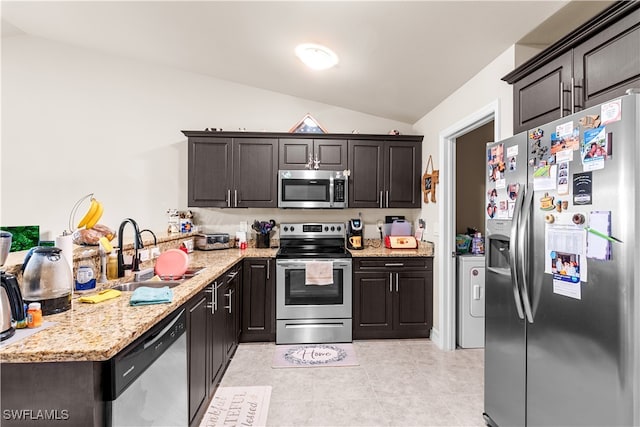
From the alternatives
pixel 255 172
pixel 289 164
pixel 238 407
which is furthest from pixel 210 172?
pixel 238 407

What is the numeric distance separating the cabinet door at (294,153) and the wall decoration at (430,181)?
130 cm

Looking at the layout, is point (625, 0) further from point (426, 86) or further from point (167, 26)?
point (167, 26)

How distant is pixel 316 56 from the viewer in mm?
2602

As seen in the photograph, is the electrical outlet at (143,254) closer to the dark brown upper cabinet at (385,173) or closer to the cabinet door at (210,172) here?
the cabinet door at (210,172)

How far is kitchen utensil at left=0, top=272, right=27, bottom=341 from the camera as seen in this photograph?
3.67 feet

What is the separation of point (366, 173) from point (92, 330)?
2.96m

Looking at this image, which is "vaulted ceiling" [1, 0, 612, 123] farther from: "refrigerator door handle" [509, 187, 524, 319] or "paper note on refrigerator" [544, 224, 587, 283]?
"paper note on refrigerator" [544, 224, 587, 283]

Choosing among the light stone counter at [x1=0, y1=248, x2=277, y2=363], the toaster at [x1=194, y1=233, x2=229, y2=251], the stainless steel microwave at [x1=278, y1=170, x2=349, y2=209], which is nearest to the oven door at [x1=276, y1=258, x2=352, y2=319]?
the stainless steel microwave at [x1=278, y1=170, x2=349, y2=209]

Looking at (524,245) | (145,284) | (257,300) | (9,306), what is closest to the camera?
(9,306)

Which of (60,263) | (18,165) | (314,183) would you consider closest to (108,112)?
(18,165)

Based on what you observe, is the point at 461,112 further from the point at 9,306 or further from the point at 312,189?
the point at 9,306

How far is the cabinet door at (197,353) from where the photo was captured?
1.79 meters

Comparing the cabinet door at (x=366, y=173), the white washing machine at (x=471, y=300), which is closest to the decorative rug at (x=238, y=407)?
the white washing machine at (x=471, y=300)

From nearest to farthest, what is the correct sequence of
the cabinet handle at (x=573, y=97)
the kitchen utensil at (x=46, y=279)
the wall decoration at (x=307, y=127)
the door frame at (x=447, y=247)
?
the kitchen utensil at (x=46, y=279) < the cabinet handle at (x=573, y=97) < the door frame at (x=447, y=247) < the wall decoration at (x=307, y=127)
